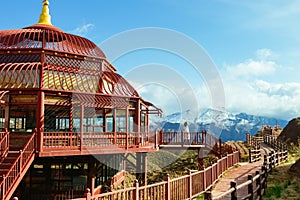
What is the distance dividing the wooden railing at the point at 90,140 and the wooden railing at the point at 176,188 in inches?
147

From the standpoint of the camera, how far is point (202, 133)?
2594 cm

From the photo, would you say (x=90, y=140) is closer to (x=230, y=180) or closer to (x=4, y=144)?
(x=4, y=144)

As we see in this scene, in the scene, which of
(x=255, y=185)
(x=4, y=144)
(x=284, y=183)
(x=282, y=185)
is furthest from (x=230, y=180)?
(x=4, y=144)

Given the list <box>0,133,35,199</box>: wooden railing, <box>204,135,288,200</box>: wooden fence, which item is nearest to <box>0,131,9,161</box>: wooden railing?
<box>0,133,35,199</box>: wooden railing

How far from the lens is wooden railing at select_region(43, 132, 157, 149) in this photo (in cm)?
1634

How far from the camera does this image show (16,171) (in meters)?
13.9

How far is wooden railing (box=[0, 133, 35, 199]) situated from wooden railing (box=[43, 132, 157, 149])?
87 centimetres

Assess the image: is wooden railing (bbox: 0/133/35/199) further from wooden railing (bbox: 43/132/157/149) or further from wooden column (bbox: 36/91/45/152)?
wooden railing (bbox: 43/132/157/149)

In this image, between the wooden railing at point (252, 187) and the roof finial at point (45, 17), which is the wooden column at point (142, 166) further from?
the roof finial at point (45, 17)

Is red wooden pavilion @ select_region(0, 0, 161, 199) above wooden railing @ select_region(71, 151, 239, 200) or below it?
above

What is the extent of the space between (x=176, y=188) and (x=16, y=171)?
22.6 feet

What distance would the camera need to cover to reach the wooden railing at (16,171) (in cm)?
1279

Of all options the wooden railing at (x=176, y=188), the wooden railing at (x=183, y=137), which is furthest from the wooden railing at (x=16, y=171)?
the wooden railing at (x=183, y=137)

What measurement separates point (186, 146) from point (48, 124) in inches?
425
